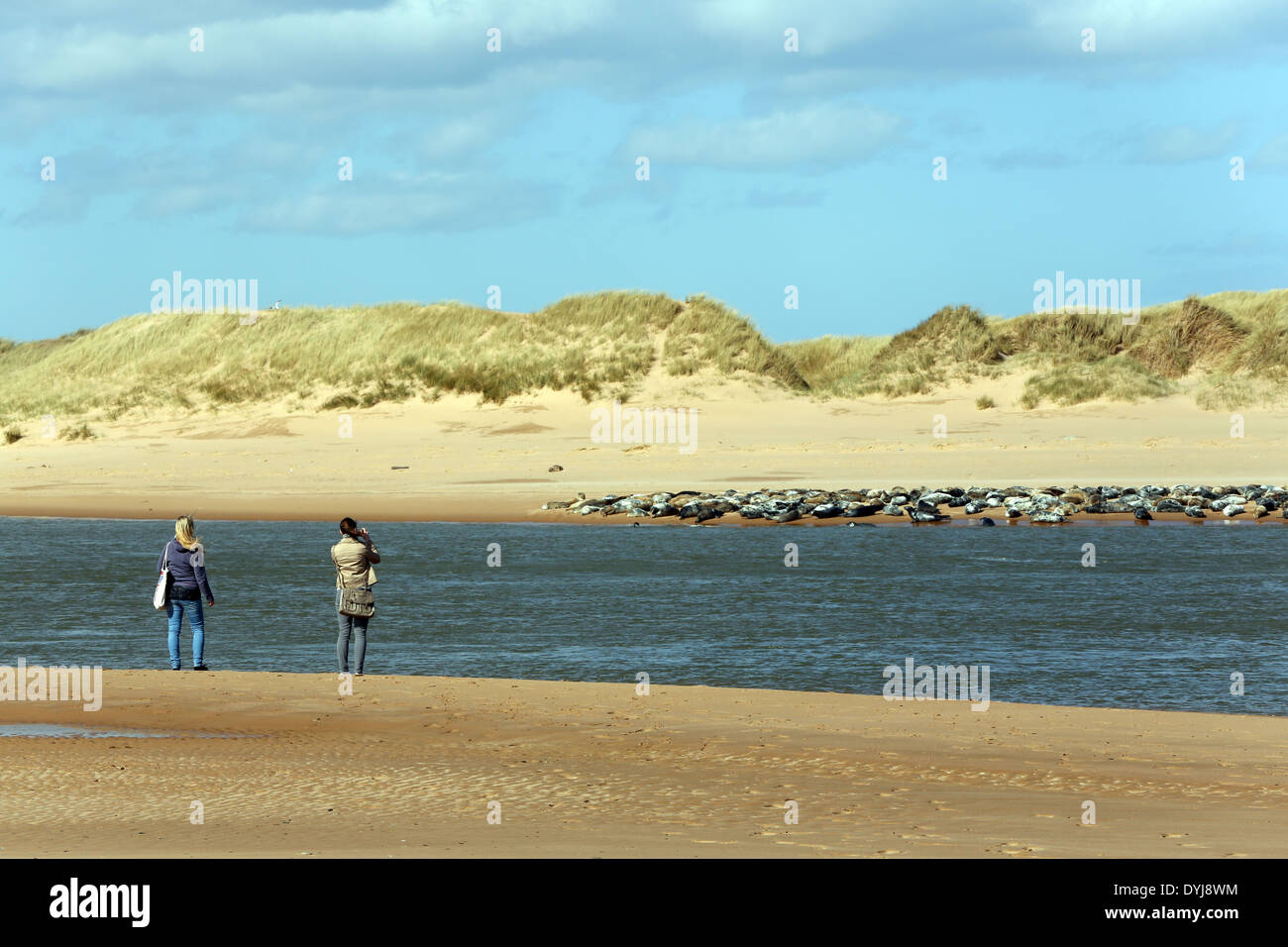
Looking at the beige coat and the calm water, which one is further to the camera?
the calm water

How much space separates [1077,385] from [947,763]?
36834 millimetres

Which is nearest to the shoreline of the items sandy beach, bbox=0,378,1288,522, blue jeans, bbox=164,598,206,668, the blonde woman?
sandy beach, bbox=0,378,1288,522

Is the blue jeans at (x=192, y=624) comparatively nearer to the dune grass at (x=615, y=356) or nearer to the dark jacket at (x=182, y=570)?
the dark jacket at (x=182, y=570)

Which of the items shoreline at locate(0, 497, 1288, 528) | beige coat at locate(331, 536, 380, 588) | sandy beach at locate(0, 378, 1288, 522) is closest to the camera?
beige coat at locate(331, 536, 380, 588)

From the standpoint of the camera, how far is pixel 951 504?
29.2 meters

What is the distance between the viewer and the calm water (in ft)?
44.7

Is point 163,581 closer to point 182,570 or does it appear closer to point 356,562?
point 182,570

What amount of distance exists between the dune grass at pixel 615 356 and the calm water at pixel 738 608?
21328 mm

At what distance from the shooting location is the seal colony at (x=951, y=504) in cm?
2798

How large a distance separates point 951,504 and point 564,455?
11630 millimetres

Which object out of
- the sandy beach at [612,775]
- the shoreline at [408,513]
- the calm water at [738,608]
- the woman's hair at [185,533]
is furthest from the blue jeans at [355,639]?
the shoreline at [408,513]

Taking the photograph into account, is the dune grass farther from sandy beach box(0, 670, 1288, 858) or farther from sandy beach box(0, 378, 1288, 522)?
sandy beach box(0, 670, 1288, 858)

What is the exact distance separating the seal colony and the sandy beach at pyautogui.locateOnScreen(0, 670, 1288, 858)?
53.2 ft

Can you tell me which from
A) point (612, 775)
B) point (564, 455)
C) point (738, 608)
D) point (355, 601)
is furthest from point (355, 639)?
point (564, 455)
